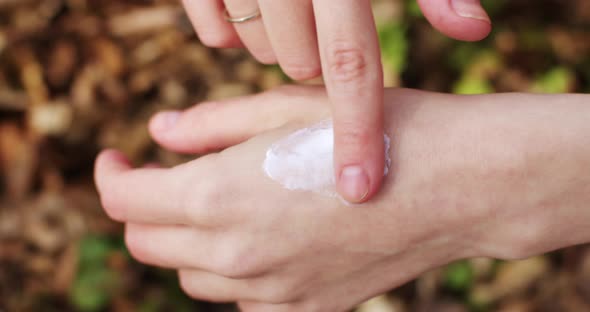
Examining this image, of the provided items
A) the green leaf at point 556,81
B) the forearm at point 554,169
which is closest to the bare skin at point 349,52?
the forearm at point 554,169

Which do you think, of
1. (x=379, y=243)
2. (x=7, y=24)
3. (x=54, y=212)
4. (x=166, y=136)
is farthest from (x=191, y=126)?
(x=7, y=24)

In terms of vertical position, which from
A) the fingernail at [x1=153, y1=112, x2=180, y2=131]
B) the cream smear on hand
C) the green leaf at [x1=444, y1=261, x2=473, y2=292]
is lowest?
the green leaf at [x1=444, y1=261, x2=473, y2=292]

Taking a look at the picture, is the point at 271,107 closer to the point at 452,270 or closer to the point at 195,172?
the point at 195,172

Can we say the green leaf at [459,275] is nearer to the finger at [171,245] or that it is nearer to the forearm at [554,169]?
the forearm at [554,169]

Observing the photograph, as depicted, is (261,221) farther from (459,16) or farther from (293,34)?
(459,16)

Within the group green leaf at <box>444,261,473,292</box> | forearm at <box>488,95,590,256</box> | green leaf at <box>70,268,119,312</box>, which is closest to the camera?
forearm at <box>488,95,590,256</box>

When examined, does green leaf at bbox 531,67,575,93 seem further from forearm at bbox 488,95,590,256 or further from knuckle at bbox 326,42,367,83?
knuckle at bbox 326,42,367,83

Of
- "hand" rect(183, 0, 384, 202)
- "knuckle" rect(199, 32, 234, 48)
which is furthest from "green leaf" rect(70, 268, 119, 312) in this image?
"hand" rect(183, 0, 384, 202)
